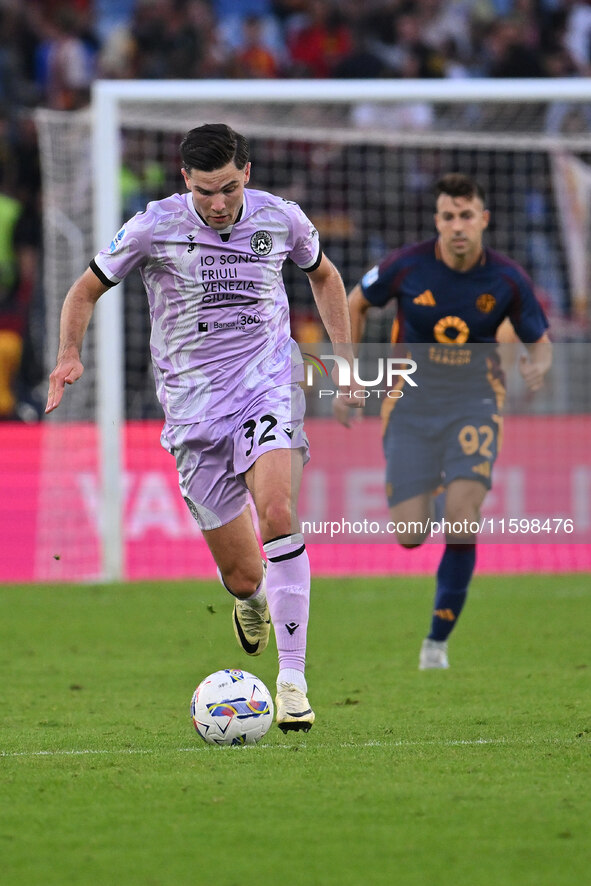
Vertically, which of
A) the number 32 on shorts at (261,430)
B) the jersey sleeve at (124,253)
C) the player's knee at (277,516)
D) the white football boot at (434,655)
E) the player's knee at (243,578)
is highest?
the jersey sleeve at (124,253)

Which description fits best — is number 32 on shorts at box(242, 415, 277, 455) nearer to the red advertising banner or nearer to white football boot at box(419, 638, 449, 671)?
white football boot at box(419, 638, 449, 671)

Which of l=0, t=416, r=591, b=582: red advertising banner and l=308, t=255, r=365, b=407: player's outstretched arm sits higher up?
l=308, t=255, r=365, b=407: player's outstretched arm

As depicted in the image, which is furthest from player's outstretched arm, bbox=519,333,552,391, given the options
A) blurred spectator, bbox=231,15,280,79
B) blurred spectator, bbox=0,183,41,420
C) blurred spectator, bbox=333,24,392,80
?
blurred spectator, bbox=231,15,280,79

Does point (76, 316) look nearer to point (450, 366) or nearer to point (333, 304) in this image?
point (333, 304)

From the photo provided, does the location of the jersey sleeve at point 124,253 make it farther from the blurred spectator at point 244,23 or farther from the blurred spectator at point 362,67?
the blurred spectator at point 244,23

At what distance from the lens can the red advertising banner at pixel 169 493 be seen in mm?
11750

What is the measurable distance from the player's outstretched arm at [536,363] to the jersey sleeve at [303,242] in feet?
5.63

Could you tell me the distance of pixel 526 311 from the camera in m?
7.55

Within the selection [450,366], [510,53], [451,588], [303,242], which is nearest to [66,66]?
[510,53]

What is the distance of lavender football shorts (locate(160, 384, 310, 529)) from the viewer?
18.5ft

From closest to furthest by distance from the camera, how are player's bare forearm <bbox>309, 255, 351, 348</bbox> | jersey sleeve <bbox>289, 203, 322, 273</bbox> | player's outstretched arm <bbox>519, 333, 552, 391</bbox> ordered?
jersey sleeve <bbox>289, 203, 322, 273</bbox> → player's bare forearm <bbox>309, 255, 351, 348</bbox> → player's outstretched arm <bbox>519, 333, 552, 391</bbox>

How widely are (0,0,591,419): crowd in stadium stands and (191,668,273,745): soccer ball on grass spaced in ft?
38.1

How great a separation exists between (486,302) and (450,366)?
0.38 meters

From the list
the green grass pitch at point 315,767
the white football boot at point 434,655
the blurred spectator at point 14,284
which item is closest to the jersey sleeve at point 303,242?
the green grass pitch at point 315,767
